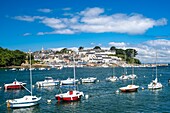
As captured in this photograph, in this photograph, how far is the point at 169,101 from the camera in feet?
202

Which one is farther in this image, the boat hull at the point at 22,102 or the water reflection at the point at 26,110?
the boat hull at the point at 22,102

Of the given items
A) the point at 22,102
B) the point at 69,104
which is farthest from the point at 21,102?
the point at 69,104

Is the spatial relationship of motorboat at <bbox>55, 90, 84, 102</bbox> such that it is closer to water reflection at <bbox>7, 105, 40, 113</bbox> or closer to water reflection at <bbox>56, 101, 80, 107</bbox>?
water reflection at <bbox>56, 101, 80, 107</bbox>

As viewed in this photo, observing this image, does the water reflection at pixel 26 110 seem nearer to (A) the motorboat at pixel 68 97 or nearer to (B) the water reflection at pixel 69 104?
(B) the water reflection at pixel 69 104

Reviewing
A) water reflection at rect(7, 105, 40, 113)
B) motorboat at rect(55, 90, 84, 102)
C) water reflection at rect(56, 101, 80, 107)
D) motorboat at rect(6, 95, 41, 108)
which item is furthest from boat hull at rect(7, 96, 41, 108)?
motorboat at rect(55, 90, 84, 102)

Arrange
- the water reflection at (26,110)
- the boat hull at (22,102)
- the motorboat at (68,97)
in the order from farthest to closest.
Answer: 1. the motorboat at (68,97)
2. the boat hull at (22,102)
3. the water reflection at (26,110)

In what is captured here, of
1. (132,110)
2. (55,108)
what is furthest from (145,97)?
(55,108)

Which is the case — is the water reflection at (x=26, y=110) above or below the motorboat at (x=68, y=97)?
below

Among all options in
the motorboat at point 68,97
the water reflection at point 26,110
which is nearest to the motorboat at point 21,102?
the water reflection at point 26,110

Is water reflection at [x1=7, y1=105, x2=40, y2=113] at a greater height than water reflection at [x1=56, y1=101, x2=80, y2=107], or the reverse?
water reflection at [x1=56, y1=101, x2=80, y2=107]

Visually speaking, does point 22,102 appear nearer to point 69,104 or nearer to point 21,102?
point 21,102

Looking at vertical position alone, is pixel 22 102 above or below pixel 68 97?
below

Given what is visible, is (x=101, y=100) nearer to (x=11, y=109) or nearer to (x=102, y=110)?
(x=102, y=110)

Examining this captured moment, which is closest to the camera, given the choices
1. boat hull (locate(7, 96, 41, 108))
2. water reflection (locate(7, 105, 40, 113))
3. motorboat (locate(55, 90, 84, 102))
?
water reflection (locate(7, 105, 40, 113))
